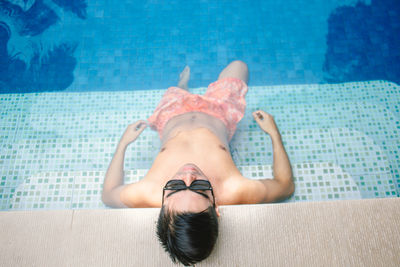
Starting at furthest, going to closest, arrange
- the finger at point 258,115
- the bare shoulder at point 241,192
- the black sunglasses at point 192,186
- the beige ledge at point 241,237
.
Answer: the finger at point 258,115 → the bare shoulder at point 241,192 → the black sunglasses at point 192,186 → the beige ledge at point 241,237

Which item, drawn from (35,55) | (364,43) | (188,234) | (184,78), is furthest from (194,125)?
(364,43)

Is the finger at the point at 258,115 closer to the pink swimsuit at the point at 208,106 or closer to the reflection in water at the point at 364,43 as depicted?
the pink swimsuit at the point at 208,106

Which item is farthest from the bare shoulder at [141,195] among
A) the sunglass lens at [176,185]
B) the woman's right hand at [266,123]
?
the woman's right hand at [266,123]

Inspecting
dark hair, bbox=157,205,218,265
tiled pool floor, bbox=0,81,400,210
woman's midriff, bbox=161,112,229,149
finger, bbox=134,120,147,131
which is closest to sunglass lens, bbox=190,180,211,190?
dark hair, bbox=157,205,218,265

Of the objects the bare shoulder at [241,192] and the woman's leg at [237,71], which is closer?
the bare shoulder at [241,192]

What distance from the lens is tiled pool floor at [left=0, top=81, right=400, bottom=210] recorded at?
2.39 metres

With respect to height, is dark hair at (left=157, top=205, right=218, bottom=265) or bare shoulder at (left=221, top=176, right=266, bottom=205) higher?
dark hair at (left=157, top=205, right=218, bottom=265)

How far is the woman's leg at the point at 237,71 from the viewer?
113 inches

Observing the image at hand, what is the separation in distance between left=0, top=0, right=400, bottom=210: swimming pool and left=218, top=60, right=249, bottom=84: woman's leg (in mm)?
207

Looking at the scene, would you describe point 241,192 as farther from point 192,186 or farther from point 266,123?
point 266,123

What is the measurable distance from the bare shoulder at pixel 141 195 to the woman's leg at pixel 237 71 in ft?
5.19

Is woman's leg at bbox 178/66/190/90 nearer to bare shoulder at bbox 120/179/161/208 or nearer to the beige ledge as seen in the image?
bare shoulder at bbox 120/179/161/208

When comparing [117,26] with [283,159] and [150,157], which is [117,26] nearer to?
[150,157]

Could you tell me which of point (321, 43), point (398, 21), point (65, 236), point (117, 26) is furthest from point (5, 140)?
point (398, 21)
